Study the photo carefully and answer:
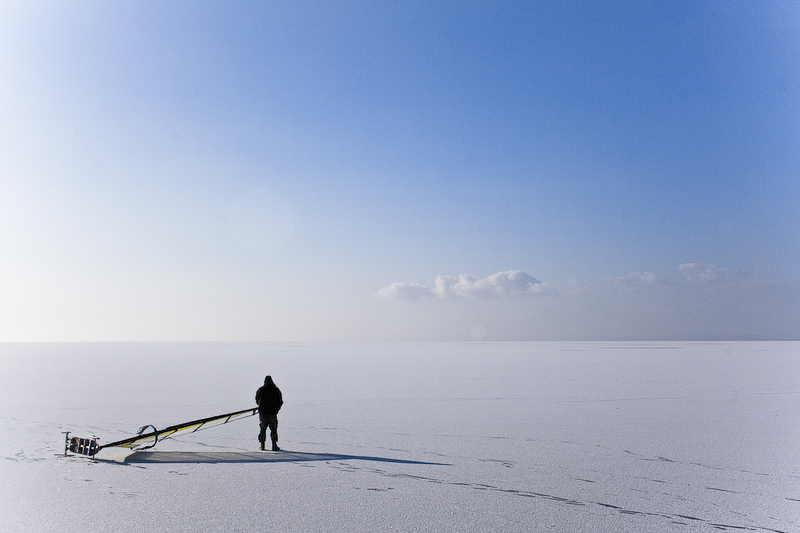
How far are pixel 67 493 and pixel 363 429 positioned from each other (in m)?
6.60

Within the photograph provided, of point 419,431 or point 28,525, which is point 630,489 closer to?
point 419,431

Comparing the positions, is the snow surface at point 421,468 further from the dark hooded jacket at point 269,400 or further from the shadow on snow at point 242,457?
the dark hooded jacket at point 269,400

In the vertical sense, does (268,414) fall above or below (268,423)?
above

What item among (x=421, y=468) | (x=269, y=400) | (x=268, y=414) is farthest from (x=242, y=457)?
(x=421, y=468)

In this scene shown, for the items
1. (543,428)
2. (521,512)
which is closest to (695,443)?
(543,428)

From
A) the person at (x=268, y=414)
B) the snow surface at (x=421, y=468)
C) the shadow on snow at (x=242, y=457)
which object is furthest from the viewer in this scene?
the person at (x=268, y=414)

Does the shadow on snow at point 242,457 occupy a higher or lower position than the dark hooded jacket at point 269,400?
lower

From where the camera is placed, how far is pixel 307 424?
1379 centimetres

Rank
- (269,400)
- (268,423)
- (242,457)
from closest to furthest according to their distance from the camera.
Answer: (242,457) → (268,423) → (269,400)

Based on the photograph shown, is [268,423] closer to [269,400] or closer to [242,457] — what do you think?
[269,400]

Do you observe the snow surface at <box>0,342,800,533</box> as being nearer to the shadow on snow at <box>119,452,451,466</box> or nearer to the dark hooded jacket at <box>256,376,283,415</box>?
the shadow on snow at <box>119,452,451,466</box>

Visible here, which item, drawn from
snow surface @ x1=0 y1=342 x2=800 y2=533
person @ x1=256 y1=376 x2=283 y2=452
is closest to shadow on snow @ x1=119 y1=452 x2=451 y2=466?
snow surface @ x1=0 y1=342 x2=800 y2=533

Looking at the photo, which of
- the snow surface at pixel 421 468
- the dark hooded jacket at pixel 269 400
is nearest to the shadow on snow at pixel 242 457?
the snow surface at pixel 421 468

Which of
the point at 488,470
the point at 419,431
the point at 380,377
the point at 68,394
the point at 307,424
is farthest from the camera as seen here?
the point at 380,377
